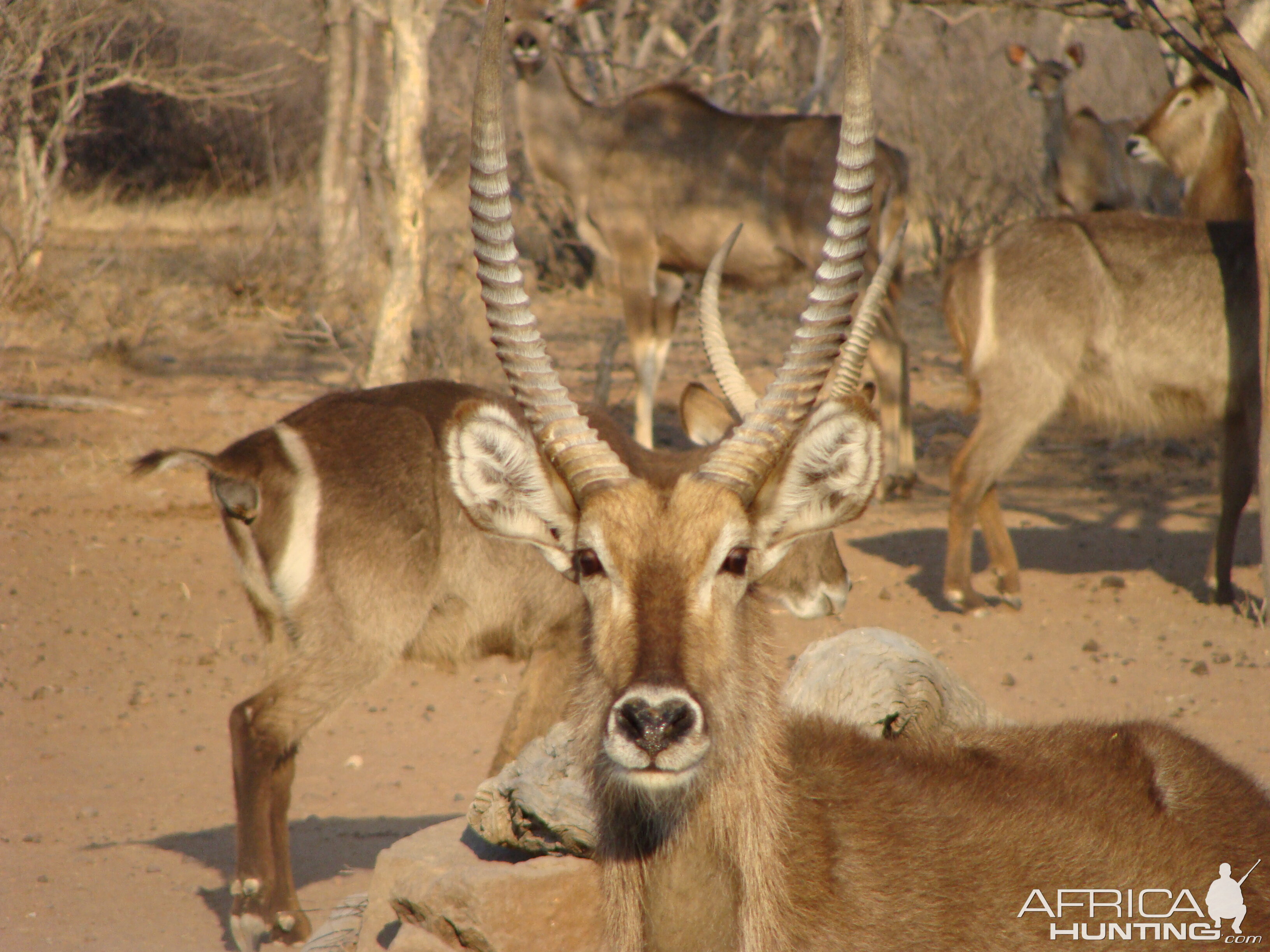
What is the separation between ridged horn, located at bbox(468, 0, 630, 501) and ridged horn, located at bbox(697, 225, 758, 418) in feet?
7.13

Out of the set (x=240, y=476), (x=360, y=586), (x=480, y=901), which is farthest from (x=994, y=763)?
(x=240, y=476)

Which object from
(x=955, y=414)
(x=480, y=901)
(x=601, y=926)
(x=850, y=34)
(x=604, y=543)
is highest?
(x=850, y=34)

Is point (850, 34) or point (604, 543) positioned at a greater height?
point (850, 34)

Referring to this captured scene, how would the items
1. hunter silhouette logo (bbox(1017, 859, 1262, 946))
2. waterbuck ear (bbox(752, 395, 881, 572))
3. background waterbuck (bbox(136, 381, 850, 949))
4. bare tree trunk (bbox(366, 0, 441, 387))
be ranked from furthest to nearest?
1. bare tree trunk (bbox(366, 0, 441, 387))
2. background waterbuck (bbox(136, 381, 850, 949))
3. hunter silhouette logo (bbox(1017, 859, 1262, 946))
4. waterbuck ear (bbox(752, 395, 881, 572))

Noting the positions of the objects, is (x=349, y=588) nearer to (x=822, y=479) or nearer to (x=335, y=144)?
(x=822, y=479)

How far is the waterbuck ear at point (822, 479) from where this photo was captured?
3.05 meters

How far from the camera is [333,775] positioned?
6.18 meters

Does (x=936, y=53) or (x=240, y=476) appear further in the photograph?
(x=936, y=53)

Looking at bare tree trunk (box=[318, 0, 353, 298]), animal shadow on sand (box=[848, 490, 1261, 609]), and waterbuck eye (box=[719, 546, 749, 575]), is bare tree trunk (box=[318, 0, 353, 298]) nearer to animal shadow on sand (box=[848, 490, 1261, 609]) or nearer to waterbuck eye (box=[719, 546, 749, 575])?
animal shadow on sand (box=[848, 490, 1261, 609])

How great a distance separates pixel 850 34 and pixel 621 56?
48.4 feet

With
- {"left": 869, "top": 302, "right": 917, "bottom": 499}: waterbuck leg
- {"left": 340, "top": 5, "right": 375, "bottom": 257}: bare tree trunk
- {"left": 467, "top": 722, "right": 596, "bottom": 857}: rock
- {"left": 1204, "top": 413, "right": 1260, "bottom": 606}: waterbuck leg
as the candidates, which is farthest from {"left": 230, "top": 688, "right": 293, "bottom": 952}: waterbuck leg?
{"left": 340, "top": 5, "right": 375, "bottom": 257}: bare tree trunk

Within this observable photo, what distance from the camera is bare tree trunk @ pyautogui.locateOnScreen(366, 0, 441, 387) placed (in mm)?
9438

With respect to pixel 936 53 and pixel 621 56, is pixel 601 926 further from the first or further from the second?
pixel 936 53

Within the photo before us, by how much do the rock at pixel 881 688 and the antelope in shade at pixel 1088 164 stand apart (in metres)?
10.5
